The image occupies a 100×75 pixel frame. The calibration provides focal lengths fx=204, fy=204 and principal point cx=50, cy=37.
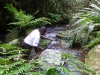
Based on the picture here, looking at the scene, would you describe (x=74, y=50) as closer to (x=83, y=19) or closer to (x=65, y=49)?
(x=65, y=49)

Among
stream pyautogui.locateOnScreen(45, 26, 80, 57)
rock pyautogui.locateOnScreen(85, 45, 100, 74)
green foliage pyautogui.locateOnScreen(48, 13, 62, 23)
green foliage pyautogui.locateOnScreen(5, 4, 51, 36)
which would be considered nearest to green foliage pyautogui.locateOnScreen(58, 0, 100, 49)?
stream pyautogui.locateOnScreen(45, 26, 80, 57)

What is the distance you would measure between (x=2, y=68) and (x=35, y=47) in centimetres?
395

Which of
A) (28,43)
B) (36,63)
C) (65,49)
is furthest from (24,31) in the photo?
(36,63)

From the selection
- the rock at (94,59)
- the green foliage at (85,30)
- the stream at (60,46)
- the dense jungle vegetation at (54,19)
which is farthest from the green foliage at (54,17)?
the rock at (94,59)

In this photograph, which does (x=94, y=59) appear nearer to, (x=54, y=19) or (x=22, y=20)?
Result: (x=22, y=20)

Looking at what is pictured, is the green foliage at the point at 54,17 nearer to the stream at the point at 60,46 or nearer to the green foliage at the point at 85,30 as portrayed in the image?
the stream at the point at 60,46

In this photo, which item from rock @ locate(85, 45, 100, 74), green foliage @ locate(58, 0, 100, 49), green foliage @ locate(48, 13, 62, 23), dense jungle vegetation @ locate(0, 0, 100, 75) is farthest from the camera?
green foliage @ locate(48, 13, 62, 23)

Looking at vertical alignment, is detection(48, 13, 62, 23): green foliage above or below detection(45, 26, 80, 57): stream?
above

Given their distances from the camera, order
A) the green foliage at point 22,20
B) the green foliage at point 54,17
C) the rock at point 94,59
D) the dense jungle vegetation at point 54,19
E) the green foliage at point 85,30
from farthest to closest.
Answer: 1. the green foliage at point 54,17
2. the green foliage at point 22,20
3. the dense jungle vegetation at point 54,19
4. the green foliage at point 85,30
5. the rock at point 94,59

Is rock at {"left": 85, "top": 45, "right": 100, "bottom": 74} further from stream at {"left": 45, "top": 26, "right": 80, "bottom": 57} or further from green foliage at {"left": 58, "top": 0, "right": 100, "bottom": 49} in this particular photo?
green foliage at {"left": 58, "top": 0, "right": 100, "bottom": 49}

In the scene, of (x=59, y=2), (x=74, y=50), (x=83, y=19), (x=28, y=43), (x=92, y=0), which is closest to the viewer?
(x=28, y=43)

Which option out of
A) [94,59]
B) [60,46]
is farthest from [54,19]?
[94,59]

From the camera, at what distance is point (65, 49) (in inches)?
272

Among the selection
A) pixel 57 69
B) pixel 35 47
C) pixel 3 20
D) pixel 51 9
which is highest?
pixel 51 9
